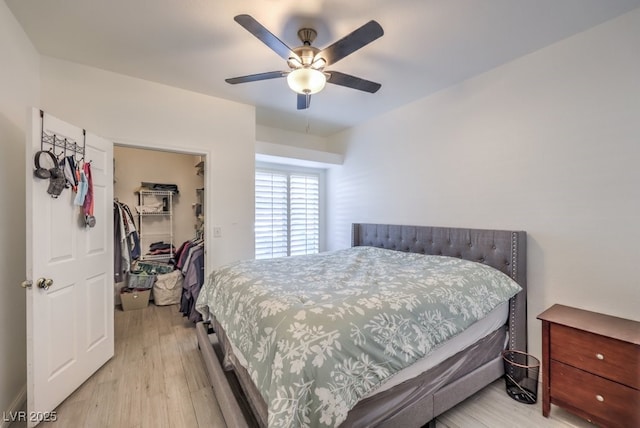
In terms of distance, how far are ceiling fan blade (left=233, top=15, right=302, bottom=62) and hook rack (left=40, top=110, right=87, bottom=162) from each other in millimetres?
1528

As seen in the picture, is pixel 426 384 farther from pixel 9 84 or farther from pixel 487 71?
pixel 9 84

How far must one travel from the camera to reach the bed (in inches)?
54.4

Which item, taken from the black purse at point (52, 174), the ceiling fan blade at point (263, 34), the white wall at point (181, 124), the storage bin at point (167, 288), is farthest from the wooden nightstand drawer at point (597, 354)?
the storage bin at point (167, 288)

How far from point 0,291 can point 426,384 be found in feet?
9.09

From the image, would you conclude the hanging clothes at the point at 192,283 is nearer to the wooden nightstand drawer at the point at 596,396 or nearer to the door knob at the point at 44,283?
the door knob at the point at 44,283

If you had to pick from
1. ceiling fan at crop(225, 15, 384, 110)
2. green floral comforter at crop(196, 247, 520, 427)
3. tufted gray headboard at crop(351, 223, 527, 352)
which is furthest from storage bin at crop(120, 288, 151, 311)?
tufted gray headboard at crop(351, 223, 527, 352)

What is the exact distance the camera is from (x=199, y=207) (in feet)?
15.0

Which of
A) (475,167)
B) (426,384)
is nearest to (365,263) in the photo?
(426,384)

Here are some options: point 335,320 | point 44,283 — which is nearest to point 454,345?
point 335,320

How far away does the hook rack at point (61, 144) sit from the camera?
70.4 inches

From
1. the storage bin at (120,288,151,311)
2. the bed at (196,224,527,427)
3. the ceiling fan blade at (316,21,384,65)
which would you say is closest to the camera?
the bed at (196,224,527,427)

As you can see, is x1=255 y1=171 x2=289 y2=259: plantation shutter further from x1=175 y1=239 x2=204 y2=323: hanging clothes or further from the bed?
the bed

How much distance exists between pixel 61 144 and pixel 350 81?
2.21 m

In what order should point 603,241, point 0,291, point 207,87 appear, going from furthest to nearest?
1. point 207,87
2. point 603,241
3. point 0,291
